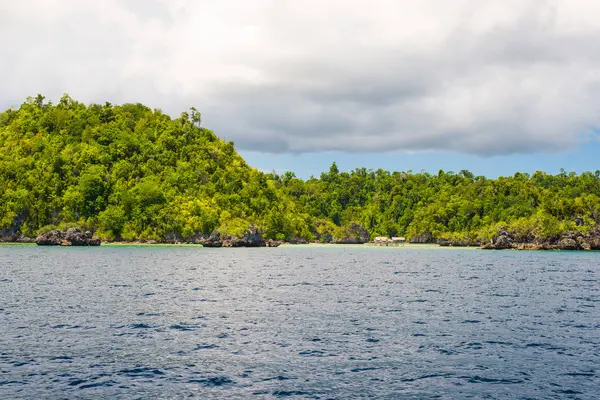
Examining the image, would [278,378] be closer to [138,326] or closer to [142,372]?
[142,372]

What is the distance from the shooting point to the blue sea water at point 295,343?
83.9ft

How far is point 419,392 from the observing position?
25062 mm

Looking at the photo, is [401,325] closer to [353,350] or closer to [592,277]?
[353,350]

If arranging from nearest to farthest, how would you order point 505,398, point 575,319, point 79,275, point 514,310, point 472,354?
point 505,398 → point 472,354 → point 575,319 → point 514,310 → point 79,275

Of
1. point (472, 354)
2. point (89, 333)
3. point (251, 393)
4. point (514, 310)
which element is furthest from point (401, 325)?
point (89, 333)


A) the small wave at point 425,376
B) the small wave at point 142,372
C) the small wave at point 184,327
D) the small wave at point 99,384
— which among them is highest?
the small wave at point 184,327

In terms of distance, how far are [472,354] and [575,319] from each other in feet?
60.4

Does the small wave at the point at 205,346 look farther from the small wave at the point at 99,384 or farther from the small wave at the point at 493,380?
the small wave at the point at 493,380

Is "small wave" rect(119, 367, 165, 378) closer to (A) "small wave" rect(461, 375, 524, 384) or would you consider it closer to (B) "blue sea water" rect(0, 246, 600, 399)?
(B) "blue sea water" rect(0, 246, 600, 399)

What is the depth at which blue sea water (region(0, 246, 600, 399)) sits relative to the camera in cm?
2556

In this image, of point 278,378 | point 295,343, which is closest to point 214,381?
point 278,378

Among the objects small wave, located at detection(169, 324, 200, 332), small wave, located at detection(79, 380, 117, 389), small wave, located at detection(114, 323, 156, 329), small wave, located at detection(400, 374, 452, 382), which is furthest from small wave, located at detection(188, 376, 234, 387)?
small wave, located at detection(114, 323, 156, 329)

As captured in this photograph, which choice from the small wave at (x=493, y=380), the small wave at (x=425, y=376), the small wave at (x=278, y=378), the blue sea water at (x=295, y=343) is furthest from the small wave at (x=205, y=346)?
the small wave at (x=493, y=380)

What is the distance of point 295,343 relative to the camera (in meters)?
35.2
